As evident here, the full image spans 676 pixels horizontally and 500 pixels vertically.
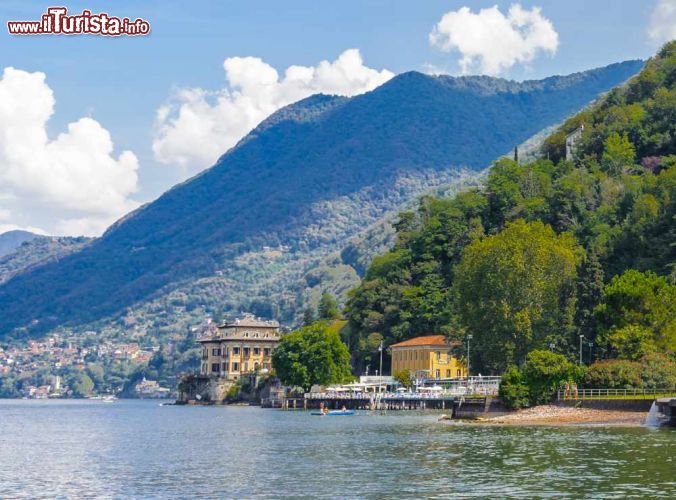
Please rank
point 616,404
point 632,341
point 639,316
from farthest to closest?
point 639,316
point 632,341
point 616,404

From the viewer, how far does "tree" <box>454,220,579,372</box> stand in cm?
14325

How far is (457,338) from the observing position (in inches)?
6718

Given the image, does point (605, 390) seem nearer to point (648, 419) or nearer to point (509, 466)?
point (648, 419)

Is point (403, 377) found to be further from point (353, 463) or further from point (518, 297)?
point (353, 463)

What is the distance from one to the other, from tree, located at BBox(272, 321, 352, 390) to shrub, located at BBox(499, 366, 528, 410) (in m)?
74.7

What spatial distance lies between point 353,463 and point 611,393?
4735cm

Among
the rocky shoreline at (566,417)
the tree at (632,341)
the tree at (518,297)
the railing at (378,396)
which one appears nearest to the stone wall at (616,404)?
the rocky shoreline at (566,417)

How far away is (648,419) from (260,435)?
1356 inches

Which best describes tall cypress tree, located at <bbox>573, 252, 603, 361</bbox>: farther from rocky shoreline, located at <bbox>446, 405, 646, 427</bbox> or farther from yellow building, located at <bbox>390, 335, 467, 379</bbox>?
yellow building, located at <bbox>390, 335, 467, 379</bbox>

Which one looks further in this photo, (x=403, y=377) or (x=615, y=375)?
(x=403, y=377)

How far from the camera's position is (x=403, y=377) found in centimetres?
19462

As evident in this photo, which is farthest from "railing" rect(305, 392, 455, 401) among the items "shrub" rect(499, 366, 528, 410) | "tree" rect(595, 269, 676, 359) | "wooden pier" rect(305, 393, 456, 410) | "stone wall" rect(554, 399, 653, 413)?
"stone wall" rect(554, 399, 653, 413)

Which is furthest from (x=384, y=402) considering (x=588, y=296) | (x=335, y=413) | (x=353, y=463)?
(x=353, y=463)

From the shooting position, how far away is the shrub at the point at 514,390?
121375 millimetres
